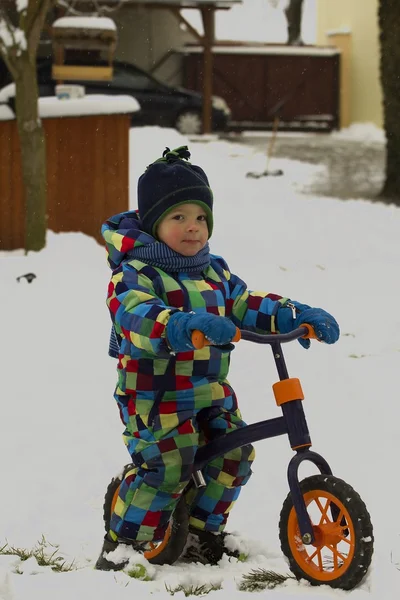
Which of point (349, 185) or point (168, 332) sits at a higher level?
point (168, 332)

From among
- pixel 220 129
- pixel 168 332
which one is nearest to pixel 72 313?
pixel 168 332

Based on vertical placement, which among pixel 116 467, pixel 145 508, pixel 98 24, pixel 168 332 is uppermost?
pixel 98 24

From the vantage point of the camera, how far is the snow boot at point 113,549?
3.31 meters

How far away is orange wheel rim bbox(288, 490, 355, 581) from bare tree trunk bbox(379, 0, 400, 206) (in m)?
10.7

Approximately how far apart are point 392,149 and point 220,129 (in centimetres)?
1184

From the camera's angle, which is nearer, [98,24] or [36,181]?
[36,181]

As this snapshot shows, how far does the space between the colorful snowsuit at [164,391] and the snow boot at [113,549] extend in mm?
46

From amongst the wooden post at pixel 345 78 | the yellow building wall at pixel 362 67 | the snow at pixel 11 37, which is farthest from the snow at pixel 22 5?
the wooden post at pixel 345 78

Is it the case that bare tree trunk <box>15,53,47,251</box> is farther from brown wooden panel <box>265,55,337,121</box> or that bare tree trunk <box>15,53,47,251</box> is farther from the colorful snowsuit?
brown wooden panel <box>265,55,337,121</box>

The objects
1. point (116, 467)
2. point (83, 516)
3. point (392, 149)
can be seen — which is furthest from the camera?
point (392, 149)

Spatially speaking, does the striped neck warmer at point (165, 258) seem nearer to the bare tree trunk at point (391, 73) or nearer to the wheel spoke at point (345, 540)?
the wheel spoke at point (345, 540)

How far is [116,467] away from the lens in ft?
14.8

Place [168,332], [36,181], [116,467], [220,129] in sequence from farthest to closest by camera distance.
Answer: [220,129]
[36,181]
[116,467]
[168,332]

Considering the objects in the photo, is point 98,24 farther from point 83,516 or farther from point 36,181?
point 83,516
